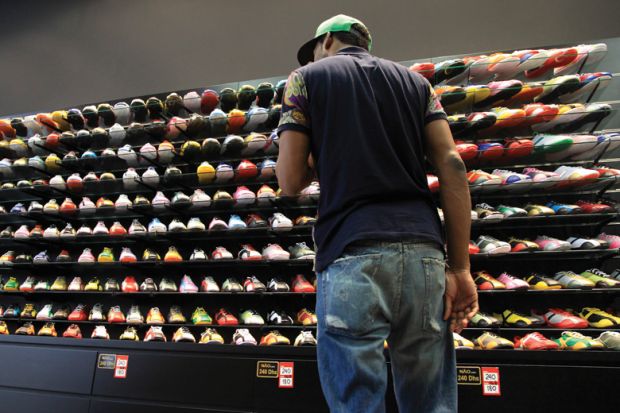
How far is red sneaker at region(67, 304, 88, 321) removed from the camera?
282 cm

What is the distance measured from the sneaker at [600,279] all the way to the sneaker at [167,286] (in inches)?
108

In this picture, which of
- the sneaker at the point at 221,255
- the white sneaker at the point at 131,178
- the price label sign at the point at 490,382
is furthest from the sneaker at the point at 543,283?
the white sneaker at the point at 131,178

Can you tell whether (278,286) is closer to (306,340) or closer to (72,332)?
(306,340)

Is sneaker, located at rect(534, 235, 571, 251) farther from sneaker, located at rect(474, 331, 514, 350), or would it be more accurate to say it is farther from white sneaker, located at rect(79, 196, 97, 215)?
white sneaker, located at rect(79, 196, 97, 215)

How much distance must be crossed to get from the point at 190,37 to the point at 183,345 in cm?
307

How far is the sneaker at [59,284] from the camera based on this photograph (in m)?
2.97

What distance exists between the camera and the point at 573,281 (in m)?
2.24

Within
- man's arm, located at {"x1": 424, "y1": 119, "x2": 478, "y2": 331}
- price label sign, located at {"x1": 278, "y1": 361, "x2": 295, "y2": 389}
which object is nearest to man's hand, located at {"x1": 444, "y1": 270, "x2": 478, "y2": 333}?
man's arm, located at {"x1": 424, "y1": 119, "x2": 478, "y2": 331}

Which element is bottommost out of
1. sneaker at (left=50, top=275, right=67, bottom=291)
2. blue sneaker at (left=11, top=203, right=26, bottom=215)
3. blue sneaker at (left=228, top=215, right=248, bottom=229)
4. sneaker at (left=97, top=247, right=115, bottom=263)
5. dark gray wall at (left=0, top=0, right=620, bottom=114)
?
sneaker at (left=50, top=275, right=67, bottom=291)

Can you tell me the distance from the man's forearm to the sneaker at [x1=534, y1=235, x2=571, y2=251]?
1.76 metres

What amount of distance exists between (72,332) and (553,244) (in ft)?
11.1

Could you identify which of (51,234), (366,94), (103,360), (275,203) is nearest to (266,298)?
(275,203)

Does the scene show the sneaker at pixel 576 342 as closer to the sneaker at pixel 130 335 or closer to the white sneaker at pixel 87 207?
the sneaker at pixel 130 335

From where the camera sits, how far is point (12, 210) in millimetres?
3230
